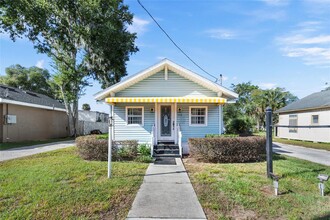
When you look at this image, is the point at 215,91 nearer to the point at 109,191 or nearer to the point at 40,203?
the point at 109,191

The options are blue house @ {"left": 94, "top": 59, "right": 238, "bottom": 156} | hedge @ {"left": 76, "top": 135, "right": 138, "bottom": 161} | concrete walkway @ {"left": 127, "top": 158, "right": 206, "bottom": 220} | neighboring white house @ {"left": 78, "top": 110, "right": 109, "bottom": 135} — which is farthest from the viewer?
neighboring white house @ {"left": 78, "top": 110, "right": 109, "bottom": 135}

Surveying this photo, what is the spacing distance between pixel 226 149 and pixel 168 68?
5.99 meters

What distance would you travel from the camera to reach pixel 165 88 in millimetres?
13984

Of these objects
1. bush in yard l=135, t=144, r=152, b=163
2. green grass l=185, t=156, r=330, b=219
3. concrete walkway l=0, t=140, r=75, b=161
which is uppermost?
bush in yard l=135, t=144, r=152, b=163

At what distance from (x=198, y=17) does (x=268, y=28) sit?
469 centimetres

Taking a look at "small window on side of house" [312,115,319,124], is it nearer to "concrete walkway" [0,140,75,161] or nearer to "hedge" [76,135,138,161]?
"hedge" [76,135,138,161]

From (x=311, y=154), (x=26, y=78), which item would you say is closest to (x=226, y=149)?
(x=311, y=154)

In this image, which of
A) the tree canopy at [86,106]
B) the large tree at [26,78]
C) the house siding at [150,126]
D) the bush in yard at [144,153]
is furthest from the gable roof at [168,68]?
the tree canopy at [86,106]

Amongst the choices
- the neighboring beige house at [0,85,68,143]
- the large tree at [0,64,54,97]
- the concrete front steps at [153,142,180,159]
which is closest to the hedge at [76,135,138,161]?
the concrete front steps at [153,142,180,159]

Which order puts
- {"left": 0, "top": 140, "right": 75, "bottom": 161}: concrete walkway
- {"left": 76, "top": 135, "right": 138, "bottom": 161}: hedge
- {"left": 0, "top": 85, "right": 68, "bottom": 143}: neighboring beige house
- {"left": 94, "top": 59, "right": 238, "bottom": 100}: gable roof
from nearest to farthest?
{"left": 76, "top": 135, "right": 138, "bottom": 161}: hedge < {"left": 0, "top": 140, "right": 75, "bottom": 161}: concrete walkway < {"left": 94, "top": 59, "right": 238, "bottom": 100}: gable roof < {"left": 0, "top": 85, "right": 68, "bottom": 143}: neighboring beige house

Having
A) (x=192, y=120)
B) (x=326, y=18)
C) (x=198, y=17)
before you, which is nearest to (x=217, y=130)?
(x=192, y=120)

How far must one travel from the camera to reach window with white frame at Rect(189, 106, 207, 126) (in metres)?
14.0

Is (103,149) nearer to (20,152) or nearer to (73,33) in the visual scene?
(20,152)

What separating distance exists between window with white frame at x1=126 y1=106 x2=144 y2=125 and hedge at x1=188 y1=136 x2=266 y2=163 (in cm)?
426
